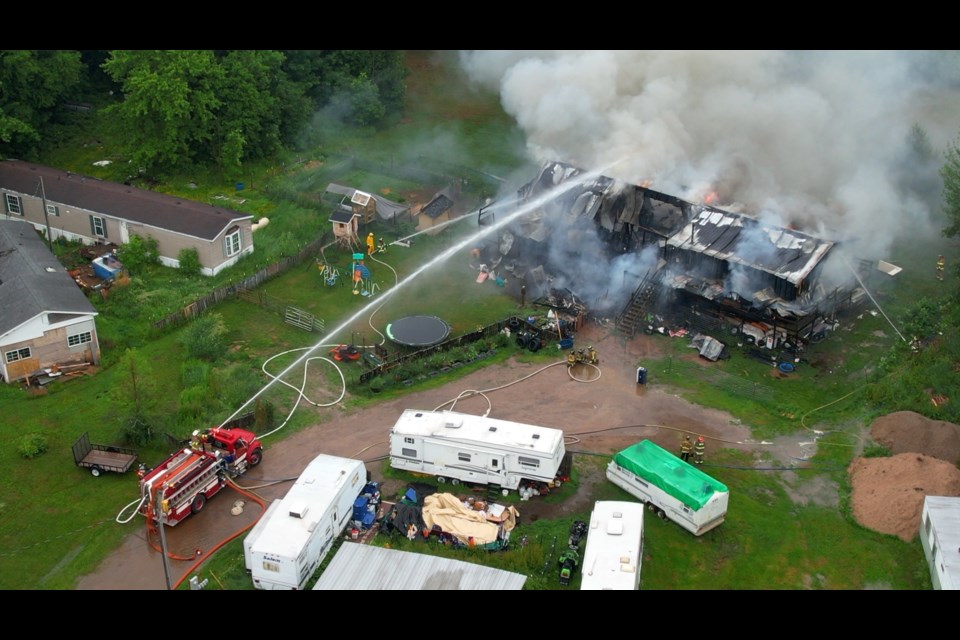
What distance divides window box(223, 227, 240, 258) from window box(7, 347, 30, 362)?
1211 centimetres

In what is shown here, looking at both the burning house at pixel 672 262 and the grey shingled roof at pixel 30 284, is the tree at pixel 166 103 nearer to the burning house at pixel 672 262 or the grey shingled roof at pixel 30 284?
the grey shingled roof at pixel 30 284

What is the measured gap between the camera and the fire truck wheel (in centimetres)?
3070

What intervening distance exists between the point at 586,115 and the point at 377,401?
2596 cm

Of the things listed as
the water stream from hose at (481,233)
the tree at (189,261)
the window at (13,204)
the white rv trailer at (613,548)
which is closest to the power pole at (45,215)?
the window at (13,204)

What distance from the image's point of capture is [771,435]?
34750 mm

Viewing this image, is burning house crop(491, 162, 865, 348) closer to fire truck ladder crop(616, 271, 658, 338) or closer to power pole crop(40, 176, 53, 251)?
fire truck ladder crop(616, 271, 658, 338)

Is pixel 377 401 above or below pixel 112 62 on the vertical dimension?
below

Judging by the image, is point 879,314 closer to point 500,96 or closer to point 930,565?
point 930,565

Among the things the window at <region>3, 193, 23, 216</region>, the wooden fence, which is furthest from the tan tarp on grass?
the window at <region>3, 193, 23, 216</region>

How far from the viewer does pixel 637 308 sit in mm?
42344

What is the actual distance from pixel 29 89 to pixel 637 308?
4070cm

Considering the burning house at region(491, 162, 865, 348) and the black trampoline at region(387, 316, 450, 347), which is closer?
the burning house at region(491, 162, 865, 348)

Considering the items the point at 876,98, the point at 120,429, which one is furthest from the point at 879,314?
the point at 120,429

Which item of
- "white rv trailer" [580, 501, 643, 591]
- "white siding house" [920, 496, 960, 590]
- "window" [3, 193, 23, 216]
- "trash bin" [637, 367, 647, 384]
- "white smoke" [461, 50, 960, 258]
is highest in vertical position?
"white smoke" [461, 50, 960, 258]
